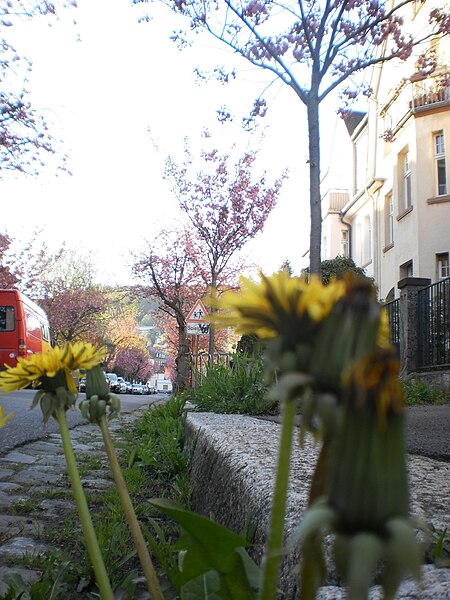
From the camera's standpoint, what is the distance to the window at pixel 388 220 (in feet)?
66.3

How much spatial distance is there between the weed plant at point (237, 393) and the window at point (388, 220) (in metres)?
14.0

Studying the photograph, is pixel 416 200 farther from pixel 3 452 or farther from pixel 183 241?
pixel 3 452

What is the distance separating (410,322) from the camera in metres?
12.0

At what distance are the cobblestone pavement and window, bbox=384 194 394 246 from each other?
16.6 m

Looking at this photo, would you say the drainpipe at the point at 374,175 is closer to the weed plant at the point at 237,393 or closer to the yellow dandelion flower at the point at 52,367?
the weed plant at the point at 237,393

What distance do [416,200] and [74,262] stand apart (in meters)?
32.4

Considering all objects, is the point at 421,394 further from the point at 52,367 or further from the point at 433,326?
the point at 52,367

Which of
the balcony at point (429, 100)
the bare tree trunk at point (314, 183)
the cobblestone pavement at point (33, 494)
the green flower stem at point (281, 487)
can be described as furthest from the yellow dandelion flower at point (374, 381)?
the balcony at point (429, 100)

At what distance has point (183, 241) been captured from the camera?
87.0ft

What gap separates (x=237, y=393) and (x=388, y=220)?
15.6m

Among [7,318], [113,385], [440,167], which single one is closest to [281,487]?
[440,167]

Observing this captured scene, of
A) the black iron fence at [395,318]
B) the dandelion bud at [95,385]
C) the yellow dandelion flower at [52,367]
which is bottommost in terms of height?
the dandelion bud at [95,385]

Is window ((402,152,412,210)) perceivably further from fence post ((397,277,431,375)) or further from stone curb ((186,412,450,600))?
stone curb ((186,412,450,600))

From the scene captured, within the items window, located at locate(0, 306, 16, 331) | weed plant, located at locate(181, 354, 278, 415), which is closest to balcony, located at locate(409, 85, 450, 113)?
weed plant, located at locate(181, 354, 278, 415)
